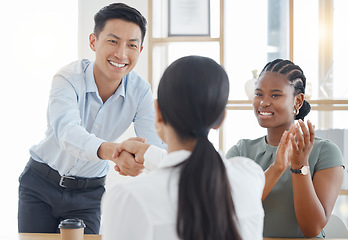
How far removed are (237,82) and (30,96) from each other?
178 cm

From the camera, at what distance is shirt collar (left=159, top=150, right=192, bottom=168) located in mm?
920

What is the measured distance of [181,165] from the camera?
35.6 inches

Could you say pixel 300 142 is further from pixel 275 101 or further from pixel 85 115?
pixel 85 115

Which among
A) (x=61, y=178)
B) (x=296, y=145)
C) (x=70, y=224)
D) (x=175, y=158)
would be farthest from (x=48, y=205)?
(x=175, y=158)

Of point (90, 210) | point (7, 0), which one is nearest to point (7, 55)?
point (7, 0)

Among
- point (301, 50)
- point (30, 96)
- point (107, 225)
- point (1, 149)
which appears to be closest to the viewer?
point (107, 225)

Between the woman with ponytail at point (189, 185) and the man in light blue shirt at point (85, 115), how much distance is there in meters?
1.19

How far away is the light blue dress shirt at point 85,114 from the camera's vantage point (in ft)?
6.70

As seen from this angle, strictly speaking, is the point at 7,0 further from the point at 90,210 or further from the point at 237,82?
the point at 237,82

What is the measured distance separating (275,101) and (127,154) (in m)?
0.69

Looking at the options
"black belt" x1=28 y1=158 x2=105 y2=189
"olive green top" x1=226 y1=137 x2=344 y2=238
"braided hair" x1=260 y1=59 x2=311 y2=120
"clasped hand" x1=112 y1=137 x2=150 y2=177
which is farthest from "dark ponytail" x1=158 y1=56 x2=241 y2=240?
"black belt" x1=28 y1=158 x2=105 y2=189

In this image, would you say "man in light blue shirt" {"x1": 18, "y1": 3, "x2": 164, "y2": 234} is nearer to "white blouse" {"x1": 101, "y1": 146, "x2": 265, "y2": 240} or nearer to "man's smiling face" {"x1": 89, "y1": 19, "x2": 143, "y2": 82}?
"man's smiling face" {"x1": 89, "y1": 19, "x2": 143, "y2": 82}

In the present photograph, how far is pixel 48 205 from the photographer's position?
2.21 meters

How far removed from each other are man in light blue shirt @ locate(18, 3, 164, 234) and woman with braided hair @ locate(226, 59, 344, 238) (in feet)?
2.05
